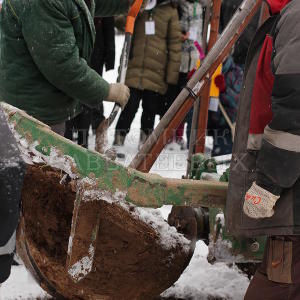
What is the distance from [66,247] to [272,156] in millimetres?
1063

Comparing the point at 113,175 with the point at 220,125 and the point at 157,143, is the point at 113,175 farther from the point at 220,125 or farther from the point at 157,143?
the point at 220,125

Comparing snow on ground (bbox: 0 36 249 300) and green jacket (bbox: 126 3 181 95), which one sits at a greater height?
green jacket (bbox: 126 3 181 95)

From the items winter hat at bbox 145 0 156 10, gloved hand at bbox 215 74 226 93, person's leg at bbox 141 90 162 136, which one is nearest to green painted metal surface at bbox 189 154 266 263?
gloved hand at bbox 215 74 226 93

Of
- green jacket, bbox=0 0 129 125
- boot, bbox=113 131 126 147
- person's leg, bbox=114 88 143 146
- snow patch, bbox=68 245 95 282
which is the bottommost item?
boot, bbox=113 131 126 147

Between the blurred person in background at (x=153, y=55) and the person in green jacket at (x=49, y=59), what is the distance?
2.16 metres

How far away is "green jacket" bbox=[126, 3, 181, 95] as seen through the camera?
4867mm

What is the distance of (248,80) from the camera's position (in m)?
1.91

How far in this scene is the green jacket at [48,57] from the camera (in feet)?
7.79

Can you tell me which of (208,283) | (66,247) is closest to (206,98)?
(208,283)

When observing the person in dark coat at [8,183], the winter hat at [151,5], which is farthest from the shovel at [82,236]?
the winter hat at [151,5]

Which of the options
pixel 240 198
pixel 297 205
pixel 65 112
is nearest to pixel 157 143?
pixel 65 112

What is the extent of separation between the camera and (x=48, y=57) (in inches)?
95.9

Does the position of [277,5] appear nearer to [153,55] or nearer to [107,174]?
[107,174]

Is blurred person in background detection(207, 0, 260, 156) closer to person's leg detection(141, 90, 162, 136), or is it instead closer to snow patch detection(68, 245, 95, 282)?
person's leg detection(141, 90, 162, 136)
